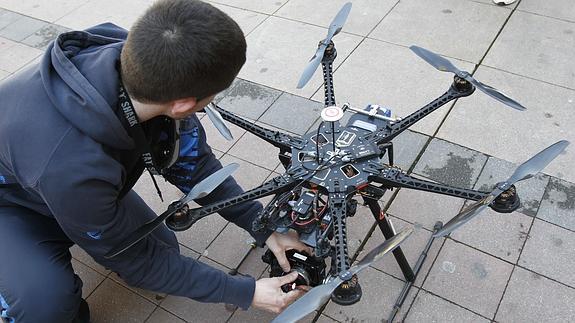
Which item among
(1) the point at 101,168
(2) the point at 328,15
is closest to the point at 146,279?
(1) the point at 101,168

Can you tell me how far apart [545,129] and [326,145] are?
2182 mm

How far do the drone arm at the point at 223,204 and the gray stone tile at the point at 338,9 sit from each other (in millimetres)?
3026

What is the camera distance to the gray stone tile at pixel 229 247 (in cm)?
317

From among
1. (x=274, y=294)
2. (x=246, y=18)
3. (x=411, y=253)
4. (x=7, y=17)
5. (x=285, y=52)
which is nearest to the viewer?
(x=274, y=294)

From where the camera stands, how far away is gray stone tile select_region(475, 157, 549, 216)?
3.24 m

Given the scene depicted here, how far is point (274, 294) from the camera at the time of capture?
7.70 ft

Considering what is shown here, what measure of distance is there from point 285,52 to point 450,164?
6.60 ft

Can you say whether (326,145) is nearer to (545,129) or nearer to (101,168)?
(101,168)

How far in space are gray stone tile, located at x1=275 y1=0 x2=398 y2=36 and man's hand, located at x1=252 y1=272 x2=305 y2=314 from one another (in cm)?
316

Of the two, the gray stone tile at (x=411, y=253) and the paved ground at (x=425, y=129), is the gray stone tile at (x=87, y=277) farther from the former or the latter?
the gray stone tile at (x=411, y=253)

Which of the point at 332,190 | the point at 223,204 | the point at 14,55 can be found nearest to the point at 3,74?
the point at 14,55

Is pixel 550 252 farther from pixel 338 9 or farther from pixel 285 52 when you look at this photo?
pixel 338 9

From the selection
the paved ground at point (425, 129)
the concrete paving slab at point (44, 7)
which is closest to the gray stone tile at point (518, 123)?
the paved ground at point (425, 129)

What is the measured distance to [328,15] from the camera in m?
5.15
